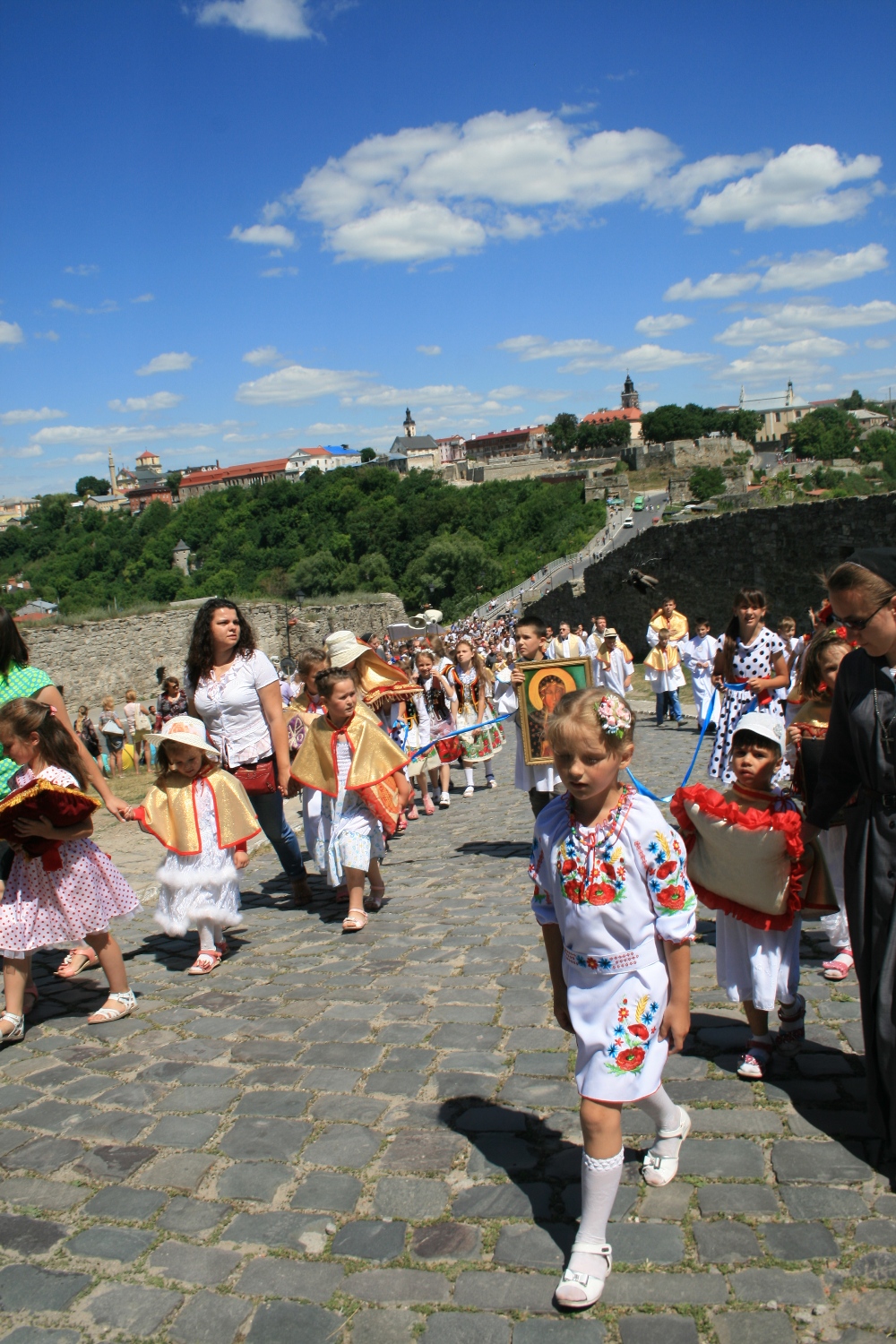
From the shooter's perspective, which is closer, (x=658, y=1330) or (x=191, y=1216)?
(x=658, y=1330)

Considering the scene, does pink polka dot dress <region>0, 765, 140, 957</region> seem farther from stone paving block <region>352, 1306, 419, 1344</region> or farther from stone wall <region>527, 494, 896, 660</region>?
stone wall <region>527, 494, 896, 660</region>

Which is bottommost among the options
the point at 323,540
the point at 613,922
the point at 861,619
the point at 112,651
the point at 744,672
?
the point at 112,651

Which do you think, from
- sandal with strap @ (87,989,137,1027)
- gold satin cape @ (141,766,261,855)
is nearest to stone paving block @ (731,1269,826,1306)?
sandal with strap @ (87,989,137,1027)

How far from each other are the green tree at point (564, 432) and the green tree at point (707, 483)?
4916 cm

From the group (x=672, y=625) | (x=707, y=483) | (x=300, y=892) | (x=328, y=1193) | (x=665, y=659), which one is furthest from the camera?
(x=707, y=483)

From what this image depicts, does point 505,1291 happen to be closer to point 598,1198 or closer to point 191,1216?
point 598,1198

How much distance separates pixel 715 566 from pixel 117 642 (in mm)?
18583

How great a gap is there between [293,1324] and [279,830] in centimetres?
380

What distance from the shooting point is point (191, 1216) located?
286 centimetres

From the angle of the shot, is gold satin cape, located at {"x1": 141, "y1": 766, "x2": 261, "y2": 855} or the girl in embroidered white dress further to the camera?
gold satin cape, located at {"x1": 141, "y1": 766, "x2": 261, "y2": 855}

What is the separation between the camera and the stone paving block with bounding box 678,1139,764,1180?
288cm

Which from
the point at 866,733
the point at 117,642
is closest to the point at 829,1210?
the point at 866,733

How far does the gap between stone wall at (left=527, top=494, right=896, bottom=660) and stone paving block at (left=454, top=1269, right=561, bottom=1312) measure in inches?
620

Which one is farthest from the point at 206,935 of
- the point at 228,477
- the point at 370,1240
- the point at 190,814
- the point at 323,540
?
the point at 228,477
